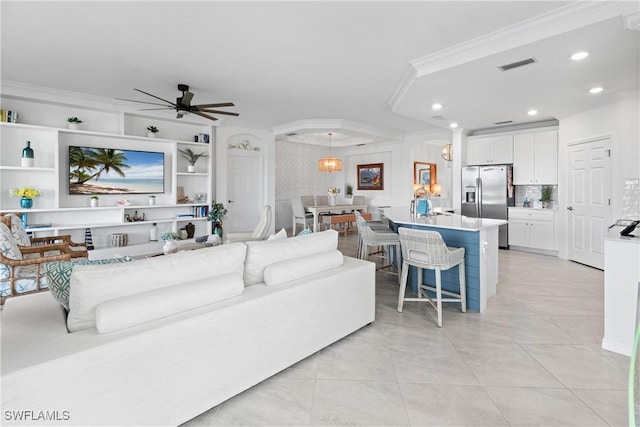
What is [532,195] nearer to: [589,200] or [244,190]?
[589,200]

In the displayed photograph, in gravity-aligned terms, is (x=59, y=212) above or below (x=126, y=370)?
above

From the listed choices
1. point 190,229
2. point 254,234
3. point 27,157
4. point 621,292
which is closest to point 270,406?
point 621,292

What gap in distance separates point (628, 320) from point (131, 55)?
16.4ft

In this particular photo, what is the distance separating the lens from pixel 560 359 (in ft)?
7.29

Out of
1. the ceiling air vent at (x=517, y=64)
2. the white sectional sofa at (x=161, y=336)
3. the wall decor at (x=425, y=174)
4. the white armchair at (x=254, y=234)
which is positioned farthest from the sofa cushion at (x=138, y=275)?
the wall decor at (x=425, y=174)

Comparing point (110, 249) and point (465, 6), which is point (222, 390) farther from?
point (110, 249)

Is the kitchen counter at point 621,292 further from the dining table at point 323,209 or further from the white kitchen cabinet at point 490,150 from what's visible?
the dining table at point 323,209

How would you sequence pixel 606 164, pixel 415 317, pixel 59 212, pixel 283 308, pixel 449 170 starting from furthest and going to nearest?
pixel 449 170
pixel 59 212
pixel 606 164
pixel 415 317
pixel 283 308

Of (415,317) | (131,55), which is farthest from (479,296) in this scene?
(131,55)

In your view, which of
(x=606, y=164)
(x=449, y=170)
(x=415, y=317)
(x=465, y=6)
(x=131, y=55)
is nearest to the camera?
(x=465, y=6)

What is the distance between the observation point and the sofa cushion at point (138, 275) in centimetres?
143

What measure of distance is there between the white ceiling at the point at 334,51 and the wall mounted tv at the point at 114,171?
3.20ft

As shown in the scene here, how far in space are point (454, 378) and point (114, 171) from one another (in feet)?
18.7

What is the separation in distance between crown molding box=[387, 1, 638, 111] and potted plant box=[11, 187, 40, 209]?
532 cm
